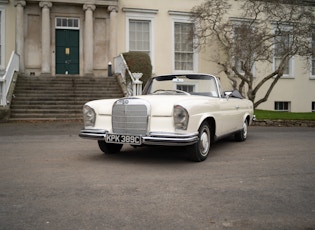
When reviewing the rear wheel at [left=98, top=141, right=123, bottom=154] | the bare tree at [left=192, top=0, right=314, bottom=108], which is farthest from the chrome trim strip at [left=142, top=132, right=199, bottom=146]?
the bare tree at [left=192, top=0, right=314, bottom=108]

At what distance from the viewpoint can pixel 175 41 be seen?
68.7 feet

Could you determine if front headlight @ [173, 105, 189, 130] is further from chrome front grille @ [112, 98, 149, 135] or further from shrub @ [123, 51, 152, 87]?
shrub @ [123, 51, 152, 87]

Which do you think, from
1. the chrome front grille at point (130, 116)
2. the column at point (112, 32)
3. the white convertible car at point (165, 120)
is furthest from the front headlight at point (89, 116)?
the column at point (112, 32)

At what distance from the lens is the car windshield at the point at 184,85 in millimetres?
7383

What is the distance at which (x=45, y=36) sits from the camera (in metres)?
17.8

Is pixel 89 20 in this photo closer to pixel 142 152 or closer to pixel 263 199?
pixel 142 152

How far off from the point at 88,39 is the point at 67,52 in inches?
70.0

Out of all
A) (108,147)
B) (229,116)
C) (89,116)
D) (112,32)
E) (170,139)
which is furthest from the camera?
(112,32)

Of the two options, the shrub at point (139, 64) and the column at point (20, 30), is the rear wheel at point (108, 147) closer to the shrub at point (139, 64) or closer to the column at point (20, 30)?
the shrub at point (139, 64)

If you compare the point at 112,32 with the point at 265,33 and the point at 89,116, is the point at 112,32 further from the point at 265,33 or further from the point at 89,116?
the point at 89,116

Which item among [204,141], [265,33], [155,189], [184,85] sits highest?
[265,33]

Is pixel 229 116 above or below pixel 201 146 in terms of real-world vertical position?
above

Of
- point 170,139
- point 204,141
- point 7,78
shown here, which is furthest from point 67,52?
point 170,139

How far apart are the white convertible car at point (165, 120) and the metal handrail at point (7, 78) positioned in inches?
326
